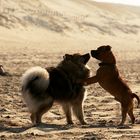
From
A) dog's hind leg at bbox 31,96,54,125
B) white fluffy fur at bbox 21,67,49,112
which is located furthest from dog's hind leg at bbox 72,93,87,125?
white fluffy fur at bbox 21,67,49,112

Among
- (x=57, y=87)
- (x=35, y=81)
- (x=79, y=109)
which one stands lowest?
(x=79, y=109)

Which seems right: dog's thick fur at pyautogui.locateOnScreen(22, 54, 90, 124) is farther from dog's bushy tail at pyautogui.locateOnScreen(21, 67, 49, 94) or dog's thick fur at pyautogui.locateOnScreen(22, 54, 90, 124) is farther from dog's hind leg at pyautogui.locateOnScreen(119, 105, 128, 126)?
dog's hind leg at pyautogui.locateOnScreen(119, 105, 128, 126)

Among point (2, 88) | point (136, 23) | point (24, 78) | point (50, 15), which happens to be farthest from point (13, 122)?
point (136, 23)

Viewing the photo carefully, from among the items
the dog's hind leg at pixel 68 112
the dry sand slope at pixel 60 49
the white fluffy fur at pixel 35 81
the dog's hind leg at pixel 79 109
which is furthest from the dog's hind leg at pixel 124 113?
the white fluffy fur at pixel 35 81

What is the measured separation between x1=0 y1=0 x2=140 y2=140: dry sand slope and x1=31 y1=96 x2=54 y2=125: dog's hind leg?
0.48 feet

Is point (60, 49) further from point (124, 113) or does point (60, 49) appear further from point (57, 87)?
point (124, 113)

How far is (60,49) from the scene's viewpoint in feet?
113

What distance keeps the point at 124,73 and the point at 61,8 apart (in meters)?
44.2

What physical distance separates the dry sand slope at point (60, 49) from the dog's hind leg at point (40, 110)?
15 centimetres

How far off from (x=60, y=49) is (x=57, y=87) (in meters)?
25.0

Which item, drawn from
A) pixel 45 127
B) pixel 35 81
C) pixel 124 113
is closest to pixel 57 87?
pixel 35 81

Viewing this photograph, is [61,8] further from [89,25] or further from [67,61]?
[67,61]

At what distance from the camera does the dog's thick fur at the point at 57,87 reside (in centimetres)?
911

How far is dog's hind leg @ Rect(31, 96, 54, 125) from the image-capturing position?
30.4ft
